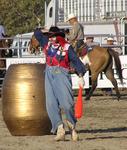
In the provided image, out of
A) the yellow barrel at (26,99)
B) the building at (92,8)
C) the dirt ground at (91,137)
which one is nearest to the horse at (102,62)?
the dirt ground at (91,137)

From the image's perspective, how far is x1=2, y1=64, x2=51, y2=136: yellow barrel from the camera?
11906mm

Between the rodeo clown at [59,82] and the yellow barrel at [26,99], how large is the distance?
67 cm

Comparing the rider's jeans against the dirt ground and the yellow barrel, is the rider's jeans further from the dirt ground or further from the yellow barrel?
the yellow barrel

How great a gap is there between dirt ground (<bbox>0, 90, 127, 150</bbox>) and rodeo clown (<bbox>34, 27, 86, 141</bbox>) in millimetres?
325

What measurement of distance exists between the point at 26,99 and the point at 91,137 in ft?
3.97

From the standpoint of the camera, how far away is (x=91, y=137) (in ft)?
38.8

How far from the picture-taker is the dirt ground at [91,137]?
35.0 feet

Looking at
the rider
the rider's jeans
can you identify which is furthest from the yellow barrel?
the rider

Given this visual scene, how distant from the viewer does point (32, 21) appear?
6375cm

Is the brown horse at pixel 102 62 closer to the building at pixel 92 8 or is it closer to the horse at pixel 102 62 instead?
the horse at pixel 102 62

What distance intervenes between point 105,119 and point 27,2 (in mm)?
51003

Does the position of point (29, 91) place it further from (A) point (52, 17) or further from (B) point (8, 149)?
(A) point (52, 17)

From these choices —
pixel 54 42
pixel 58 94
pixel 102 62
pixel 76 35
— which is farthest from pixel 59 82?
pixel 102 62

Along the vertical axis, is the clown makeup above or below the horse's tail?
above
